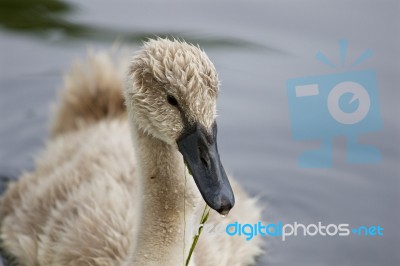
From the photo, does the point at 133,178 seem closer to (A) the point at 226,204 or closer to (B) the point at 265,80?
(A) the point at 226,204

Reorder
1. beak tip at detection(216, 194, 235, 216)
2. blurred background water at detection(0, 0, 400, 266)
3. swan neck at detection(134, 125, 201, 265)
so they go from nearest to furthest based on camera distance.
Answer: beak tip at detection(216, 194, 235, 216)
swan neck at detection(134, 125, 201, 265)
blurred background water at detection(0, 0, 400, 266)

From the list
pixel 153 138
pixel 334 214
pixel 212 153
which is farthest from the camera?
pixel 334 214

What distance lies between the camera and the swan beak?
11.0ft

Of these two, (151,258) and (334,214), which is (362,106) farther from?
(151,258)

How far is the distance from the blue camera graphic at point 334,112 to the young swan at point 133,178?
605 mm

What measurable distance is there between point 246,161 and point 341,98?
871 millimetres

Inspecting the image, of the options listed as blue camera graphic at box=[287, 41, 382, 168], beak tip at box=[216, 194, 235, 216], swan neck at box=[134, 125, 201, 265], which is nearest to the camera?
beak tip at box=[216, 194, 235, 216]

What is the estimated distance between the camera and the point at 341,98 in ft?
15.9

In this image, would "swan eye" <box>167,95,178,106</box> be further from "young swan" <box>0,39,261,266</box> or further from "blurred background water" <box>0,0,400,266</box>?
"blurred background water" <box>0,0,400,266</box>

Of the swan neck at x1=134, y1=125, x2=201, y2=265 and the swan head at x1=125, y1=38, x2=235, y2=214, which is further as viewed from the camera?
the swan neck at x1=134, y1=125, x2=201, y2=265

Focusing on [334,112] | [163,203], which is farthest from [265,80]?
[163,203]

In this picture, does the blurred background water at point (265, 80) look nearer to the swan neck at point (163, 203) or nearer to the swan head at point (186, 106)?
the swan neck at point (163, 203)

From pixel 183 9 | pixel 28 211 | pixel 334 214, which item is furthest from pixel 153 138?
pixel 183 9

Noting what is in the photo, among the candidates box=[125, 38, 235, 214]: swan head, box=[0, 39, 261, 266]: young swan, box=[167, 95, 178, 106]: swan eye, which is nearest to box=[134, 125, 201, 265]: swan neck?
box=[0, 39, 261, 266]: young swan
